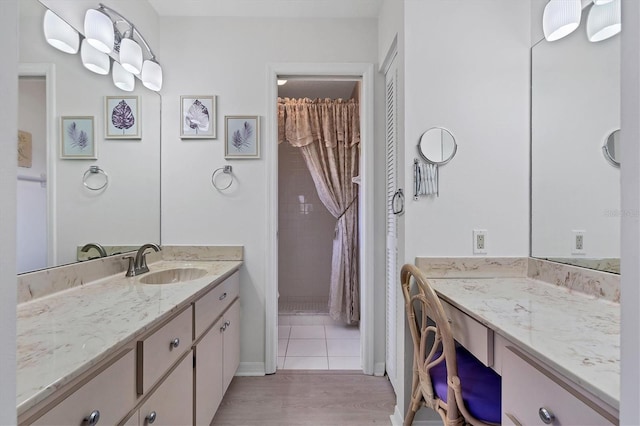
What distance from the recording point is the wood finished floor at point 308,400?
1.75m

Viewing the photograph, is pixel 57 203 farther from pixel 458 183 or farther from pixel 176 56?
pixel 458 183

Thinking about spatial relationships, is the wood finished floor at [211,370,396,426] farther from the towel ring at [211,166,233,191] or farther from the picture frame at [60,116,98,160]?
the picture frame at [60,116,98,160]

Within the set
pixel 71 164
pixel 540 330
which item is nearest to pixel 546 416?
pixel 540 330

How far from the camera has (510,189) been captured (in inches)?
63.5

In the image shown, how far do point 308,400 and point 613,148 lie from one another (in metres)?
2.01

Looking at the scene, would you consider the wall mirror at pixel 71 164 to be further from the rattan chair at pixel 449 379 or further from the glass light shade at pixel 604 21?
the glass light shade at pixel 604 21

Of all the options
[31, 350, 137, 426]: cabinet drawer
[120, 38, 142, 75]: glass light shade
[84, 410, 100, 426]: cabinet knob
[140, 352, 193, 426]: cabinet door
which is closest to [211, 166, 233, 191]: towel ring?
[120, 38, 142, 75]: glass light shade

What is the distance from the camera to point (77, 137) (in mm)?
1502

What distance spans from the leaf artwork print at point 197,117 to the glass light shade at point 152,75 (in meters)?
0.25

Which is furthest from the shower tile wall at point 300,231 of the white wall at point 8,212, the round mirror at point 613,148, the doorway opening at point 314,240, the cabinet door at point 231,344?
the white wall at point 8,212

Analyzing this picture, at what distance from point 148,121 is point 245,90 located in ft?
2.28

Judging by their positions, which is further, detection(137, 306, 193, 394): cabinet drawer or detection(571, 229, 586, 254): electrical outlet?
detection(571, 229, 586, 254): electrical outlet

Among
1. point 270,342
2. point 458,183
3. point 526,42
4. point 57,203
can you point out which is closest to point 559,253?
point 458,183

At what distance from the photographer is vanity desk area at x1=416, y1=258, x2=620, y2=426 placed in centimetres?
67
